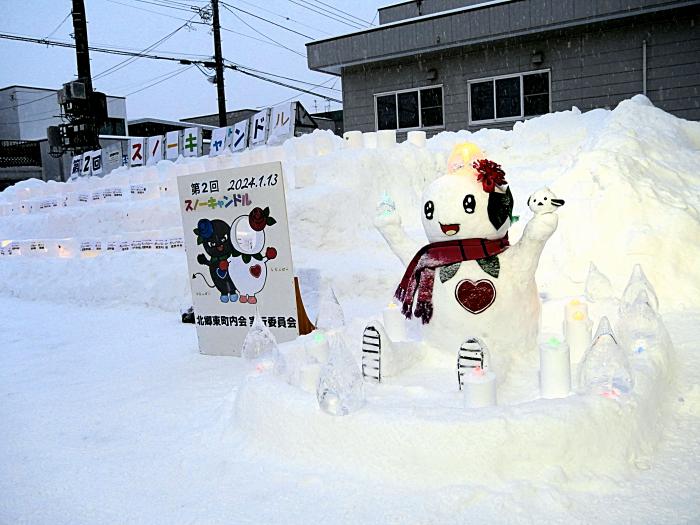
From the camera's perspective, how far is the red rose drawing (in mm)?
5502

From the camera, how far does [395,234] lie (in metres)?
4.48

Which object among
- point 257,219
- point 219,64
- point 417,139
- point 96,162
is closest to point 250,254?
point 257,219

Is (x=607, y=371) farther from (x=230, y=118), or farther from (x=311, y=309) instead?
(x=230, y=118)

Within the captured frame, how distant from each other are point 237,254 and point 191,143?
7188 millimetres

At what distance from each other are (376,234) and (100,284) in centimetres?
390

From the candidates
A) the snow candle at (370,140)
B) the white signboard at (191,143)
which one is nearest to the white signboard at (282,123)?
the snow candle at (370,140)

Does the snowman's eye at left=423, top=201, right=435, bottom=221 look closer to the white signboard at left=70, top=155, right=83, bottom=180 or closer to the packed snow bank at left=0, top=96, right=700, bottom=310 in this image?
the packed snow bank at left=0, top=96, right=700, bottom=310

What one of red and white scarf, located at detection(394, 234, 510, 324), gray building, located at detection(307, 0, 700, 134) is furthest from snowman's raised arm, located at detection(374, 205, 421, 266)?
gray building, located at detection(307, 0, 700, 134)

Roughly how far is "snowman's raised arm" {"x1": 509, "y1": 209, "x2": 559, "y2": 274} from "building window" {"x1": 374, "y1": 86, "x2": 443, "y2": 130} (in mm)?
10077

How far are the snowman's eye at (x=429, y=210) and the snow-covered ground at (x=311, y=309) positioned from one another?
3.89ft

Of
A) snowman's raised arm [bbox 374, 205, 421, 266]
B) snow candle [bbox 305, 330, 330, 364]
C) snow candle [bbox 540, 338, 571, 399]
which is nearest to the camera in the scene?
snow candle [bbox 540, 338, 571, 399]

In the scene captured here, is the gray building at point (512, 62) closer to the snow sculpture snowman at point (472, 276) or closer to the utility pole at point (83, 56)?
the utility pole at point (83, 56)

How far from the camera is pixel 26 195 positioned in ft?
44.7

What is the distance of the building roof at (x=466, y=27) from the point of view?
11.0 metres
